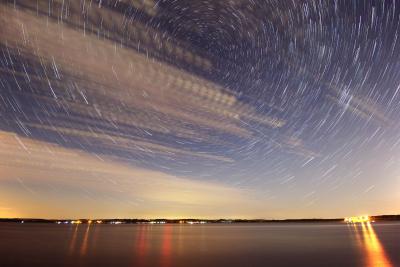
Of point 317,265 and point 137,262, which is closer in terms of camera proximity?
point 317,265

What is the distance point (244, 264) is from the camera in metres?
31.4

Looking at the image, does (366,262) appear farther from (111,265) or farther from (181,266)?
(111,265)

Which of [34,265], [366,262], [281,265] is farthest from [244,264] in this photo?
[34,265]

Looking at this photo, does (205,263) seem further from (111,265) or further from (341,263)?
(341,263)

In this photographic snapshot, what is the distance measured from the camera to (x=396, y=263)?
3019cm

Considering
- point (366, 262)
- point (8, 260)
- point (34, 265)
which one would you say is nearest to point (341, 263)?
point (366, 262)

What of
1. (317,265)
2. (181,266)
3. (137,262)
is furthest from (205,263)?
(317,265)

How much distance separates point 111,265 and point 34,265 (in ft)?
18.8

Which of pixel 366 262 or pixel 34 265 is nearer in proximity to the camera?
pixel 34 265

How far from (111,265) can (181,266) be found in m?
5.59

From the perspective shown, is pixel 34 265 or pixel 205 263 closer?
pixel 34 265

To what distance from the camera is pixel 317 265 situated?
30.2m

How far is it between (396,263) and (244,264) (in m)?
11.8

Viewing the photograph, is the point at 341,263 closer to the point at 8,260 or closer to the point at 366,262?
the point at 366,262
